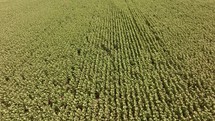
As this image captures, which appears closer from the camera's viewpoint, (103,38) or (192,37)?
(192,37)

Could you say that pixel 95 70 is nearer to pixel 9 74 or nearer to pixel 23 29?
pixel 9 74

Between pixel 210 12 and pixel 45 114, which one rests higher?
pixel 210 12

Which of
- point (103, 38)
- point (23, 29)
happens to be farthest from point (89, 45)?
point (23, 29)

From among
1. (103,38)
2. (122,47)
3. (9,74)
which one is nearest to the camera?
(9,74)

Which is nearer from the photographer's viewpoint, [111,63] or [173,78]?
[173,78]

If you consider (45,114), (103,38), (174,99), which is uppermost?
(103,38)

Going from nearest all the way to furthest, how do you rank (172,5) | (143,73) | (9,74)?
(143,73) < (9,74) < (172,5)

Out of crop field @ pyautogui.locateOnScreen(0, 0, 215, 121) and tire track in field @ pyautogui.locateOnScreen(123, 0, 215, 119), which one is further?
crop field @ pyautogui.locateOnScreen(0, 0, 215, 121)

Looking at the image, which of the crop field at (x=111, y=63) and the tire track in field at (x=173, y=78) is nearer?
the tire track in field at (x=173, y=78)
